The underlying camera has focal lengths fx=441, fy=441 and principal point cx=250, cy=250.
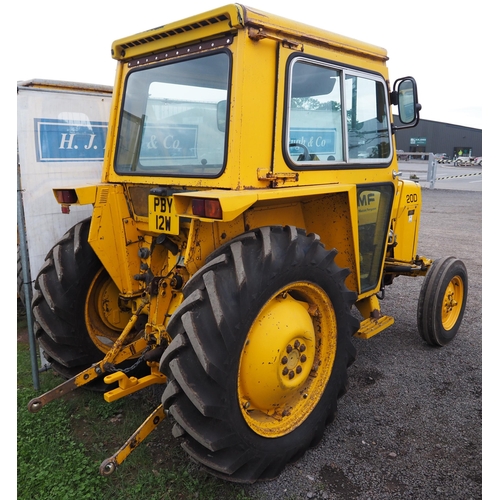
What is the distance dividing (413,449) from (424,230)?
8001 millimetres

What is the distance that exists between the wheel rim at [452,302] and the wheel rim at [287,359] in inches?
78.4

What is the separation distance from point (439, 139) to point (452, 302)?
152ft

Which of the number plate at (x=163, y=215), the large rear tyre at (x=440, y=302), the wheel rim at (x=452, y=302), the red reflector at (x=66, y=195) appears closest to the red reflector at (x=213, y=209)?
the number plate at (x=163, y=215)

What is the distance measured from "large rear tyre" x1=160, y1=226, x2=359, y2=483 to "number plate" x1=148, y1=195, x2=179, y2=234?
1.26ft

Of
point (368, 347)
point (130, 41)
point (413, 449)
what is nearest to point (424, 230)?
point (368, 347)

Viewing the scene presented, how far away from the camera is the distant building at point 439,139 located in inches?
1764

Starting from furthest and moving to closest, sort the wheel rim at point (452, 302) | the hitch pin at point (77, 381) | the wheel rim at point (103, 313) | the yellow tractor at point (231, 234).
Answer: the wheel rim at point (452, 302), the wheel rim at point (103, 313), the hitch pin at point (77, 381), the yellow tractor at point (231, 234)

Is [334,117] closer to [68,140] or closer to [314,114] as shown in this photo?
[314,114]

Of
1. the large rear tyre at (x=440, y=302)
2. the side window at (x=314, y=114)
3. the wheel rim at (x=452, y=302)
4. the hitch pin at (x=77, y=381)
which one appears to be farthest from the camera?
the wheel rim at (x=452, y=302)

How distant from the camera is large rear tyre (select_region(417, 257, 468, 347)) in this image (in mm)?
4070

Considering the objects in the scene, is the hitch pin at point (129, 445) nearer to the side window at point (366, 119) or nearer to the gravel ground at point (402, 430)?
the gravel ground at point (402, 430)

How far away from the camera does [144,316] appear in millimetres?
3211

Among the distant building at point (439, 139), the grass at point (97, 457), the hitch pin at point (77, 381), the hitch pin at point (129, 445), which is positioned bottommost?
the grass at point (97, 457)

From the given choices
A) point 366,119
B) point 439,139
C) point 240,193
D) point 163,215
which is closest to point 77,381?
point 163,215
